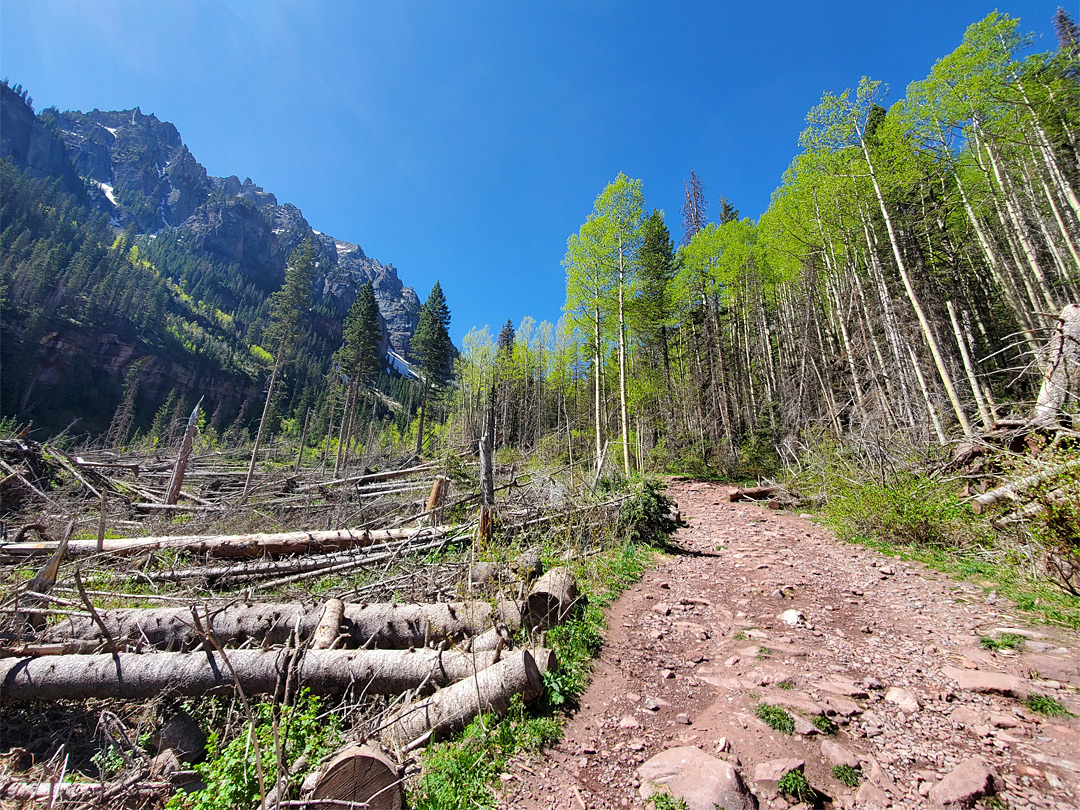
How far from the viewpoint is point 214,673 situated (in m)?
3.32

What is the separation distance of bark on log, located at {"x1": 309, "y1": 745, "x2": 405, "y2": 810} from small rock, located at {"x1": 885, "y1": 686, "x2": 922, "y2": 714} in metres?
3.27

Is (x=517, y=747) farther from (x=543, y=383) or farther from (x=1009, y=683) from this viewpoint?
(x=543, y=383)

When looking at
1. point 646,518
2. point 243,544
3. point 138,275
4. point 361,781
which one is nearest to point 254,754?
point 361,781

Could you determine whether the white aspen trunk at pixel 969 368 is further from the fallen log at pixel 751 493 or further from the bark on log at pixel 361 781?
the bark on log at pixel 361 781

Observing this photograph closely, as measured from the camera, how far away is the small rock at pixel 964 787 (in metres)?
1.90

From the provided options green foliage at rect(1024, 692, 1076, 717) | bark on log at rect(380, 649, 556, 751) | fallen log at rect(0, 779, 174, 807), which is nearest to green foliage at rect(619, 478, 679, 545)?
bark on log at rect(380, 649, 556, 751)

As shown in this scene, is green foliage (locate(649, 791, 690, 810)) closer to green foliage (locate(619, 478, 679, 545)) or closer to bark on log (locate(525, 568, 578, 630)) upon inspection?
bark on log (locate(525, 568, 578, 630))

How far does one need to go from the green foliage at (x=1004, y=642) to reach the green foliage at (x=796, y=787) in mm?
2368

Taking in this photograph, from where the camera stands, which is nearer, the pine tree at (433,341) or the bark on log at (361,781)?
the bark on log at (361,781)

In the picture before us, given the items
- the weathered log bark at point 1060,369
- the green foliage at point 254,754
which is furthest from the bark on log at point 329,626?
the weathered log bark at point 1060,369

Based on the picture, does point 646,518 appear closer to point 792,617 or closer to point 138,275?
point 792,617

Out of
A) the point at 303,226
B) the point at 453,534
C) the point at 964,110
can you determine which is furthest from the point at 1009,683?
the point at 303,226

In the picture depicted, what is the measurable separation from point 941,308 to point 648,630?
16114 mm

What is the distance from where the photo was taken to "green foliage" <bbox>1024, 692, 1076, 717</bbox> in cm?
239
